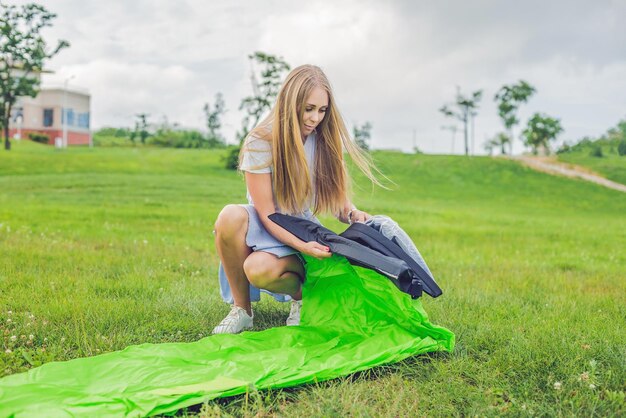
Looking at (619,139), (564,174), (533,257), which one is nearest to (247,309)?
(533,257)

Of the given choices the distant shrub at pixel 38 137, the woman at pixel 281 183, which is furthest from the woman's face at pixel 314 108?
the distant shrub at pixel 38 137

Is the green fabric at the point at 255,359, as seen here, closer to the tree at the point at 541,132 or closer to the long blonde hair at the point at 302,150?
the long blonde hair at the point at 302,150

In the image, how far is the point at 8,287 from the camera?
14.5 ft

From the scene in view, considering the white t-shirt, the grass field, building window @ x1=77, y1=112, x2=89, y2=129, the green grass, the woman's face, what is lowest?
the grass field

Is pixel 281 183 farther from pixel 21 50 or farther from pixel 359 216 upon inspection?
pixel 21 50

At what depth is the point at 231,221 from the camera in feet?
11.6

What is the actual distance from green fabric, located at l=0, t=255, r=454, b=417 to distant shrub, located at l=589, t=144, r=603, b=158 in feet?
91.7

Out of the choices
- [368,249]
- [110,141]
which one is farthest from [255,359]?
[110,141]

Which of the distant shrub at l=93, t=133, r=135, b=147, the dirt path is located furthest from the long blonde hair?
the distant shrub at l=93, t=133, r=135, b=147

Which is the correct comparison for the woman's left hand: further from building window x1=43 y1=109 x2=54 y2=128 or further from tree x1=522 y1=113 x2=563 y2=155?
building window x1=43 y1=109 x2=54 y2=128

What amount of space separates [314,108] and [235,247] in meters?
0.94

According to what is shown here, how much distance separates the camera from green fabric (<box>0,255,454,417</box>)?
2.49 meters

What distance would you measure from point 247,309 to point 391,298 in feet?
3.23

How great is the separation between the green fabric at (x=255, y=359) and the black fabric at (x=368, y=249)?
0.15 meters
